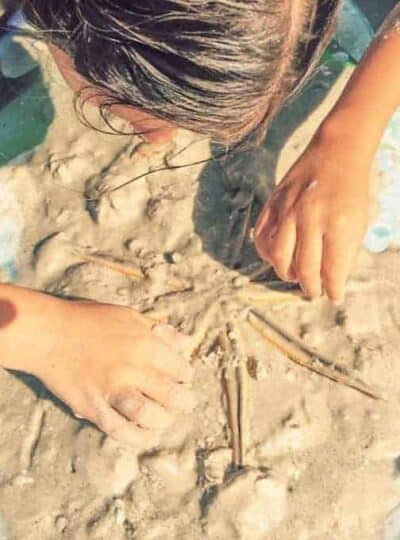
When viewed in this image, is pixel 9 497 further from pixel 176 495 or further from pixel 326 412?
pixel 326 412

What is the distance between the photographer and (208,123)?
1.24m

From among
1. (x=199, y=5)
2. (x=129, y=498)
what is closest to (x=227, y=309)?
(x=129, y=498)

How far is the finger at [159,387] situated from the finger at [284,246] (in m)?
0.31

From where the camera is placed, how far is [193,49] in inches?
41.5

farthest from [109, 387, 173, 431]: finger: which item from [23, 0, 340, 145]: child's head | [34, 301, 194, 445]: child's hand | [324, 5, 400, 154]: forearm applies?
[324, 5, 400, 154]: forearm

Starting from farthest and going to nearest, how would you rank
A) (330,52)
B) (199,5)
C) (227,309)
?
(330,52)
(227,309)
(199,5)

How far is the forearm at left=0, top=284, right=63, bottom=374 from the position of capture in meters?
1.56

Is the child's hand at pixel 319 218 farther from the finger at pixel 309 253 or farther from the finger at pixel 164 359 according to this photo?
the finger at pixel 164 359

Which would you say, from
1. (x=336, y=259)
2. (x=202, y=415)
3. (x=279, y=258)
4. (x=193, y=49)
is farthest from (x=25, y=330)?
(x=193, y=49)

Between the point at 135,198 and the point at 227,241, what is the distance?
0.77ft

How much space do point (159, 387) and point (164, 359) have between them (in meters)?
0.06

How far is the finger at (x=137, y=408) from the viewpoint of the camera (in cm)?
152

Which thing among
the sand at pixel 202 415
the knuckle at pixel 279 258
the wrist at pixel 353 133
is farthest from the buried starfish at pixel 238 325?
the wrist at pixel 353 133

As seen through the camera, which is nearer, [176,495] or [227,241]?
[176,495]
